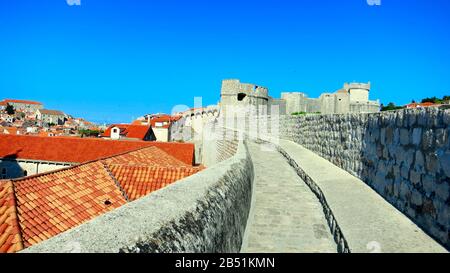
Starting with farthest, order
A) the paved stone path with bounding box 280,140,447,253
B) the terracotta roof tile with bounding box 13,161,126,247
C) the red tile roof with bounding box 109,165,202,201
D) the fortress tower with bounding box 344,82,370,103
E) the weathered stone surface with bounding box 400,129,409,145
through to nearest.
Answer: the fortress tower with bounding box 344,82,370,103 < the red tile roof with bounding box 109,165,202,201 < the terracotta roof tile with bounding box 13,161,126,247 < the weathered stone surface with bounding box 400,129,409,145 < the paved stone path with bounding box 280,140,447,253

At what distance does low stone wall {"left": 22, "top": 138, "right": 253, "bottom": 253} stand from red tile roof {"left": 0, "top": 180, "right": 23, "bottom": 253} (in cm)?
372

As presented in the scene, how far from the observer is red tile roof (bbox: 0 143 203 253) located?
6.90 metres

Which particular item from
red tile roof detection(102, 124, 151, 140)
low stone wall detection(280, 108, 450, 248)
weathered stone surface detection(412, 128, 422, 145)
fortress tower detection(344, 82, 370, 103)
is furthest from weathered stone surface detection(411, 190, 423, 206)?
fortress tower detection(344, 82, 370, 103)

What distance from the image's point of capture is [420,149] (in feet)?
13.5

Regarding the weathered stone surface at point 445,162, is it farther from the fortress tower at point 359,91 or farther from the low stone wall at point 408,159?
the fortress tower at point 359,91

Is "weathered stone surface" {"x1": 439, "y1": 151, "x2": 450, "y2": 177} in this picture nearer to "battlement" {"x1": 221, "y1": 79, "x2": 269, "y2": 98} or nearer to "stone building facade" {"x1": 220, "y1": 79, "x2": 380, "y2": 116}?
"stone building facade" {"x1": 220, "y1": 79, "x2": 380, "y2": 116}

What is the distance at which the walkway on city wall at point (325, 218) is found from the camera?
11.7 ft

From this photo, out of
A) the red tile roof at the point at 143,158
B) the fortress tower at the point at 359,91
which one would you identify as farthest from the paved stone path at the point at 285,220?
the fortress tower at the point at 359,91

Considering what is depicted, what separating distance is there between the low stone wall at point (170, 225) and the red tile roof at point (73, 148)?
22.5 metres

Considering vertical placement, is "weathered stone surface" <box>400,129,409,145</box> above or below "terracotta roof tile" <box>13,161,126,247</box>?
above

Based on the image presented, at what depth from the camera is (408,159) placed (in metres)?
4.43

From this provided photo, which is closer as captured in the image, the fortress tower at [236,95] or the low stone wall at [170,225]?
the low stone wall at [170,225]
